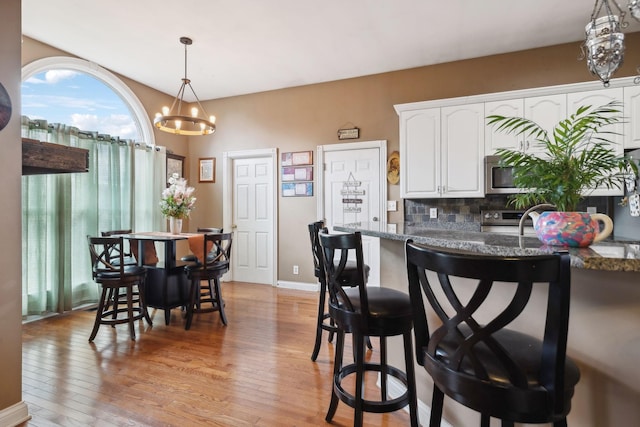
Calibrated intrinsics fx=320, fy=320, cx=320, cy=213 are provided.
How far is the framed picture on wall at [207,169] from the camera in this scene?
17.2ft

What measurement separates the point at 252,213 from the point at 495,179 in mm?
3379

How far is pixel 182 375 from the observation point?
222 cm

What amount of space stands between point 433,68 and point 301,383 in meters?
3.85

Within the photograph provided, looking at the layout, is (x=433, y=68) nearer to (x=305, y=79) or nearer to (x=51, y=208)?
(x=305, y=79)

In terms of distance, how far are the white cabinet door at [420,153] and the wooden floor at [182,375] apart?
6.32 feet

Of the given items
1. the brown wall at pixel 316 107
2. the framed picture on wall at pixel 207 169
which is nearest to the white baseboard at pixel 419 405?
the brown wall at pixel 316 107

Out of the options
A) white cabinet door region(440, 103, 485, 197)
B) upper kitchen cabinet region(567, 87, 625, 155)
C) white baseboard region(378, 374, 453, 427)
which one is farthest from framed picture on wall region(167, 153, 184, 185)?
upper kitchen cabinet region(567, 87, 625, 155)

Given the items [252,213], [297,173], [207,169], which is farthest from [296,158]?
[207,169]

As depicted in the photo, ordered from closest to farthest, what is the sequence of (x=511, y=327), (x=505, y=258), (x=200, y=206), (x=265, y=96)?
(x=505, y=258)
(x=511, y=327)
(x=265, y=96)
(x=200, y=206)

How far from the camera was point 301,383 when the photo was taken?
6.96 ft

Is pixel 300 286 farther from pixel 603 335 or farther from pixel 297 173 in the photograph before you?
→ pixel 603 335

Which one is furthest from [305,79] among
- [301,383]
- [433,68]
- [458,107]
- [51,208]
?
[301,383]

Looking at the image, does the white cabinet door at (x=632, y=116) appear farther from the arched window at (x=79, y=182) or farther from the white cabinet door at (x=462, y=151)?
the arched window at (x=79, y=182)

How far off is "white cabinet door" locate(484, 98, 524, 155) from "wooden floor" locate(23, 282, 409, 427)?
250cm
